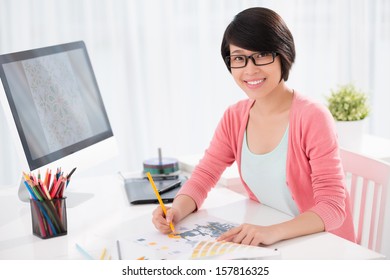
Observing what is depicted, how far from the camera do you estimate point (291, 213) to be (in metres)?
1.54

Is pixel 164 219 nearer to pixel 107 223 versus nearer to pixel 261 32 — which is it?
pixel 107 223

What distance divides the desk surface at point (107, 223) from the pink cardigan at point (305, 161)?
0.21 ft

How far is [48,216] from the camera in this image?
133 centimetres

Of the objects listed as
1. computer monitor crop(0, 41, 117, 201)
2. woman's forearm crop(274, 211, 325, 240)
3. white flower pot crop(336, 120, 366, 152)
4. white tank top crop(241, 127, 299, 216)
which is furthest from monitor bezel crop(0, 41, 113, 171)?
white flower pot crop(336, 120, 366, 152)

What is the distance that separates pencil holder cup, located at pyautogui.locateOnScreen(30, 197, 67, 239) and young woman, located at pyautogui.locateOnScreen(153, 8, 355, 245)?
0.71 ft

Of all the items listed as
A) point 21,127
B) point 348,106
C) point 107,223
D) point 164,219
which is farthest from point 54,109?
point 348,106

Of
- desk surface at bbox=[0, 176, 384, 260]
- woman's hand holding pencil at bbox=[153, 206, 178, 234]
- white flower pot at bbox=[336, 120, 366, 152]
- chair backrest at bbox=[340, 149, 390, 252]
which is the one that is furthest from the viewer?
white flower pot at bbox=[336, 120, 366, 152]

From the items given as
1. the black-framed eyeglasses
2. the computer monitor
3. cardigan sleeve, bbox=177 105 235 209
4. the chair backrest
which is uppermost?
the black-framed eyeglasses

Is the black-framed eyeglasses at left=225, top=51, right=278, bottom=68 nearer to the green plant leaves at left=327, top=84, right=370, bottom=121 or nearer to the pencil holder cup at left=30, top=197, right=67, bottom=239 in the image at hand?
the pencil holder cup at left=30, top=197, right=67, bottom=239

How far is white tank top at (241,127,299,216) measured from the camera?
1.52 m

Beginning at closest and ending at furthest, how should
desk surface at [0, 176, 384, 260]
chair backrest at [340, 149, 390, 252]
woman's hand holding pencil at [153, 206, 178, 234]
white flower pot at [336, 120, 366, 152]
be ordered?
desk surface at [0, 176, 384, 260]
woman's hand holding pencil at [153, 206, 178, 234]
chair backrest at [340, 149, 390, 252]
white flower pot at [336, 120, 366, 152]

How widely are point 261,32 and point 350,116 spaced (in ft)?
2.70

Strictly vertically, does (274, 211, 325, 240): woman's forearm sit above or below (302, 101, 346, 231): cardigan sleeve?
below

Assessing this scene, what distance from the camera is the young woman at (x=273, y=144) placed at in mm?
1390
